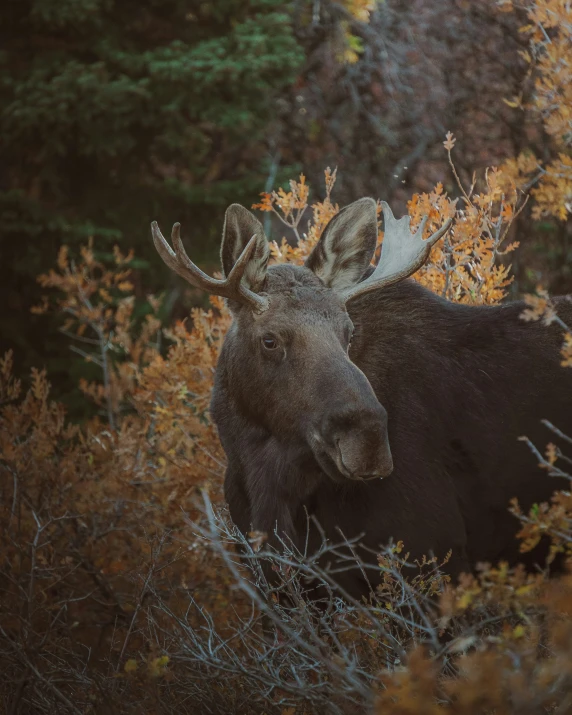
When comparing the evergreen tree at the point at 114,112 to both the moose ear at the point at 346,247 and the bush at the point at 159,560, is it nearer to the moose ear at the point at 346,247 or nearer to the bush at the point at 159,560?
the bush at the point at 159,560

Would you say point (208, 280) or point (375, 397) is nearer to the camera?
point (375, 397)

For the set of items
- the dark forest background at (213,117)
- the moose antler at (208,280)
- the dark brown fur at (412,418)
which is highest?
the moose antler at (208,280)

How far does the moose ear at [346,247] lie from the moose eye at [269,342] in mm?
462

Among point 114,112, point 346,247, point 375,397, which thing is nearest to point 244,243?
point 346,247

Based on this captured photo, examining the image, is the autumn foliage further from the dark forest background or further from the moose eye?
the dark forest background

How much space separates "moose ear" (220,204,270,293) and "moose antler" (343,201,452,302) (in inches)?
16.8

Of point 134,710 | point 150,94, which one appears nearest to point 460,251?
point 134,710

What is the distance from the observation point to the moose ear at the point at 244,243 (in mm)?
4117

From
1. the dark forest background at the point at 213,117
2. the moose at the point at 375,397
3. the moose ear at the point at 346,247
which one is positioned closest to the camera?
the moose at the point at 375,397

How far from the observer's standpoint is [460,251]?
20.2 ft

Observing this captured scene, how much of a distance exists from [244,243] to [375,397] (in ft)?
3.57

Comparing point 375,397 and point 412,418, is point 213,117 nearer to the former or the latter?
point 412,418

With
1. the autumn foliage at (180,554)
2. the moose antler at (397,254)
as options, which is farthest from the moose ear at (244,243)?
the autumn foliage at (180,554)

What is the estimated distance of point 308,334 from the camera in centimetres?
397
